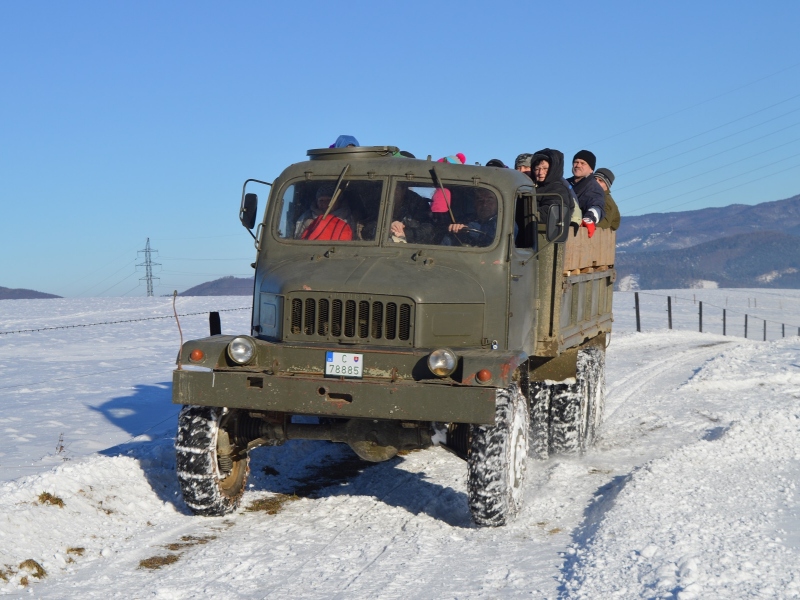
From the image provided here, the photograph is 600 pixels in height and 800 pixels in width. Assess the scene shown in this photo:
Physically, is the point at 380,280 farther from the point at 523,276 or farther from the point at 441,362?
the point at 523,276

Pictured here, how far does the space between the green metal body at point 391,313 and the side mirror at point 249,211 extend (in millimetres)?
99

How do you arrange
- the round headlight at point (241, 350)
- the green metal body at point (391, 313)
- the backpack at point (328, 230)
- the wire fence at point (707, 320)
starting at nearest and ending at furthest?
1. the green metal body at point (391, 313)
2. the round headlight at point (241, 350)
3. the backpack at point (328, 230)
4. the wire fence at point (707, 320)

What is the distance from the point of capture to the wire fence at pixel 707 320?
40.7 m

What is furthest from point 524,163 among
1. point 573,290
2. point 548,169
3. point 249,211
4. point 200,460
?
point 200,460

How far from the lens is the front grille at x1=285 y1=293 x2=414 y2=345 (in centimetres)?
727

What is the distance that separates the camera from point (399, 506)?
783cm

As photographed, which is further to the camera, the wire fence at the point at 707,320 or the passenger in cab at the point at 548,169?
the wire fence at the point at 707,320

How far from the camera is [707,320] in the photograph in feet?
160

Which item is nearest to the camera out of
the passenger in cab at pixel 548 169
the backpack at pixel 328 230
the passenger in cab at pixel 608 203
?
the backpack at pixel 328 230

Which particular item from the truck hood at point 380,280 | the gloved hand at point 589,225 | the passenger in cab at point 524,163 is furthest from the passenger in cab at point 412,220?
the passenger in cab at point 524,163

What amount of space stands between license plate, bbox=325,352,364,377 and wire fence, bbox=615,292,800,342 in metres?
30.6

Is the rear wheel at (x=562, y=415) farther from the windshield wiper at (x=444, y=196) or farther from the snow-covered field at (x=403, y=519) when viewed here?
the windshield wiper at (x=444, y=196)

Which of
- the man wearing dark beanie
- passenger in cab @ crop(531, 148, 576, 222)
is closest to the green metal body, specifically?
passenger in cab @ crop(531, 148, 576, 222)

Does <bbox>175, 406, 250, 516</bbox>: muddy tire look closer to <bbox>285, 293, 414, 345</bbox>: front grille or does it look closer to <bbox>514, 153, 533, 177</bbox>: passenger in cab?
<bbox>285, 293, 414, 345</bbox>: front grille
